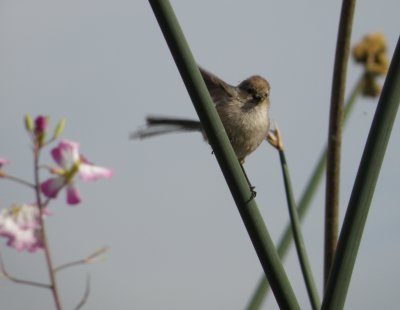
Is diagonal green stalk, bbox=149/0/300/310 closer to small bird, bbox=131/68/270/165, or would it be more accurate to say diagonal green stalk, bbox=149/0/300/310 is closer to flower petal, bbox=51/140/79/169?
flower petal, bbox=51/140/79/169

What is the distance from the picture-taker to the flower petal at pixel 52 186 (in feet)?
5.11

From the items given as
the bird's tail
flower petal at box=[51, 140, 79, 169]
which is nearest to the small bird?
the bird's tail

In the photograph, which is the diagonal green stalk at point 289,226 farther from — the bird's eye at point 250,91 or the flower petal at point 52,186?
the bird's eye at point 250,91

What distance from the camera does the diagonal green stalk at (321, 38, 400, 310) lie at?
1.32 metres

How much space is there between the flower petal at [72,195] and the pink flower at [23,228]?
0.24ft

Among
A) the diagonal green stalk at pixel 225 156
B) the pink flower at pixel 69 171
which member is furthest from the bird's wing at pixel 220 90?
the diagonal green stalk at pixel 225 156

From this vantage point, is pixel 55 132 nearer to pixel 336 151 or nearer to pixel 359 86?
pixel 336 151

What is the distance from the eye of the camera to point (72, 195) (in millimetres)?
1590

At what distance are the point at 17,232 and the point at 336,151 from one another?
0.95 m

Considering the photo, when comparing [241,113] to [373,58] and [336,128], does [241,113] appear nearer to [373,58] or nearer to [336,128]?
[373,58]

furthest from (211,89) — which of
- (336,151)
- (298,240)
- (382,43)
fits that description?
(298,240)

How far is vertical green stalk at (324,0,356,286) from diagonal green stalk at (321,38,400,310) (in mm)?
600

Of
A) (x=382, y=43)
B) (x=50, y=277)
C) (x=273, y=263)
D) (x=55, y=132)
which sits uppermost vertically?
(x=55, y=132)

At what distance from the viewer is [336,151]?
2.06m
